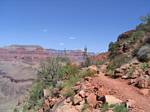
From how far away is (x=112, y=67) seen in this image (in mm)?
21719

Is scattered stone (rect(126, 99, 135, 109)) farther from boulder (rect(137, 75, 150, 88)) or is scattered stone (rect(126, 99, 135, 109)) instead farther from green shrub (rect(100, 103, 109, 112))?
boulder (rect(137, 75, 150, 88))

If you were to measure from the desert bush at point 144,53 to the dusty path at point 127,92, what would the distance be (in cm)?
241

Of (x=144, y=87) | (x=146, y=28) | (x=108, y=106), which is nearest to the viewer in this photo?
(x=108, y=106)

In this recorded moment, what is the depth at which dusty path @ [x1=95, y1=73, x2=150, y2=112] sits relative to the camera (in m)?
15.1

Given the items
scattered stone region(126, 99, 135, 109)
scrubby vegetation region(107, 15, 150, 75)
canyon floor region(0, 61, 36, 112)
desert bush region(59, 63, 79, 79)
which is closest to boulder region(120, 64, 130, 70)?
scrubby vegetation region(107, 15, 150, 75)

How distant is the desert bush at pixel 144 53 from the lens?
20.3 meters

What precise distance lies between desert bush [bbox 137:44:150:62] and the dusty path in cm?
241

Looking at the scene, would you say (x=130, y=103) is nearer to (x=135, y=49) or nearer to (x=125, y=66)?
(x=125, y=66)

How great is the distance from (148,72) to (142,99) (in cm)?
249

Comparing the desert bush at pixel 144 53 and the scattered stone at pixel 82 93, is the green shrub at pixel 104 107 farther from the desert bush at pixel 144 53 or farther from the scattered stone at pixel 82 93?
the desert bush at pixel 144 53

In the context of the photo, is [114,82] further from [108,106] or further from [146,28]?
[146,28]

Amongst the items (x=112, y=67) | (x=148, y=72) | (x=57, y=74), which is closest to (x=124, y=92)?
(x=148, y=72)

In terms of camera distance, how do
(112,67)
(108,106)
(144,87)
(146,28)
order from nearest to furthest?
(108,106) < (144,87) < (112,67) < (146,28)

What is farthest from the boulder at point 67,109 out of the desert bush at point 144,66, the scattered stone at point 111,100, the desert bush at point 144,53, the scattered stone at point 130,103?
the desert bush at point 144,53
